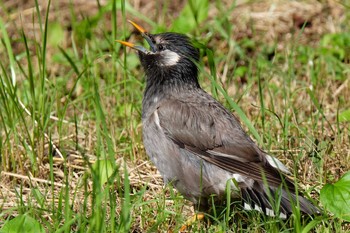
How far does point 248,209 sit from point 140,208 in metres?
0.68

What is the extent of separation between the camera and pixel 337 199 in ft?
15.9

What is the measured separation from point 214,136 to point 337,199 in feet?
3.15

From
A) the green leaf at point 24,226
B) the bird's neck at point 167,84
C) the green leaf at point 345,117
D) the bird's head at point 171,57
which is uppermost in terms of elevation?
the bird's head at point 171,57

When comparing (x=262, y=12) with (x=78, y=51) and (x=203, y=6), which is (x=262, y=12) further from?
(x=78, y=51)

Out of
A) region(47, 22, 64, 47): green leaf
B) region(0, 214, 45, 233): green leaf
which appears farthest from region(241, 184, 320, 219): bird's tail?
region(47, 22, 64, 47): green leaf

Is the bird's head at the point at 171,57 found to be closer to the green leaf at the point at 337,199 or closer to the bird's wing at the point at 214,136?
the bird's wing at the point at 214,136

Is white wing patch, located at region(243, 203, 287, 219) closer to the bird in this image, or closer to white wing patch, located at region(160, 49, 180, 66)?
the bird

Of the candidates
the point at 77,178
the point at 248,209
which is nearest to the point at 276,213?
the point at 248,209

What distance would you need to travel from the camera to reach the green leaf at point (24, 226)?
4559 mm

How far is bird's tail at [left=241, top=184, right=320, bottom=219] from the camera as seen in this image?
189 inches

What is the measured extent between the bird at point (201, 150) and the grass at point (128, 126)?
0.13 meters

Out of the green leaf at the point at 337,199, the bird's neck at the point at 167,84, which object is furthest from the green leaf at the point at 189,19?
the green leaf at the point at 337,199

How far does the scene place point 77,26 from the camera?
7844 mm

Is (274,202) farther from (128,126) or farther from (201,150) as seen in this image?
(128,126)
